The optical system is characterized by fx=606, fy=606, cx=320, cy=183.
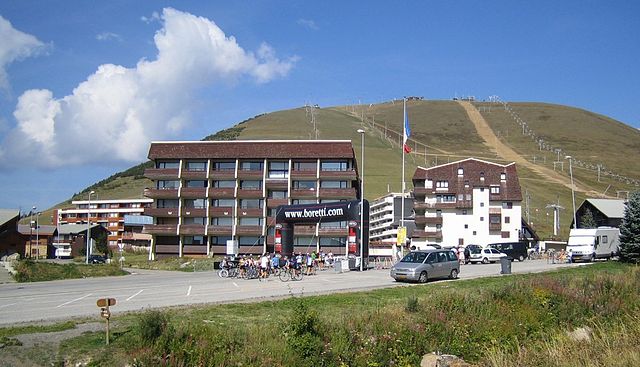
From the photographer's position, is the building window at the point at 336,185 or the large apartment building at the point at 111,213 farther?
the large apartment building at the point at 111,213

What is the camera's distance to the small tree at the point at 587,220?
87.0 meters

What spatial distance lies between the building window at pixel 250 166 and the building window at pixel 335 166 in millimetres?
8639

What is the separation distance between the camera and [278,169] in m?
82.4

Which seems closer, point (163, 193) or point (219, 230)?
point (219, 230)

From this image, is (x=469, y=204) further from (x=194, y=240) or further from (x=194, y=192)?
(x=194, y=240)

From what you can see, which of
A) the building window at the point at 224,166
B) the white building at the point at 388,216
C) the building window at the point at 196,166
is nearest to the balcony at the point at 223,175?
the building window at the point at 224,166

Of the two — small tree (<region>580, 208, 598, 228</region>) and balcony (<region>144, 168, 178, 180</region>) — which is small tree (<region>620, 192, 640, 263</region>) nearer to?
small tree (<region>580, 208, 598, 228</region>)

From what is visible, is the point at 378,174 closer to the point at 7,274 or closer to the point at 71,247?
the point at 71,247

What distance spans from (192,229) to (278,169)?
45.9 ft

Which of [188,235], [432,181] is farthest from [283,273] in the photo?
[432,181]

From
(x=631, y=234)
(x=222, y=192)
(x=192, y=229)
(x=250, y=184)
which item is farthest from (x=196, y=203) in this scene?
(x=631, y=234)

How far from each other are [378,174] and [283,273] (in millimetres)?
120100

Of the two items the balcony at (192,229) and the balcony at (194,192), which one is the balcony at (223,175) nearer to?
the balcony at (194,192)

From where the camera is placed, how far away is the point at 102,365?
13109mm
